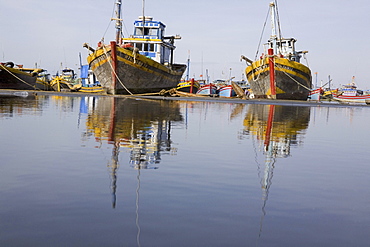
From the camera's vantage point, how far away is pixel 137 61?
137 feet

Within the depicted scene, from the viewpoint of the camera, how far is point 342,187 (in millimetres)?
6094

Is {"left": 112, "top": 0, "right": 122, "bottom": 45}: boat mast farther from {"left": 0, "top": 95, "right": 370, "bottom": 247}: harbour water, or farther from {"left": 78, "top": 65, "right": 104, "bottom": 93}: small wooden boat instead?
{"left": 0, "top": 95, "right": 370, "bottom": 247}: harbour water

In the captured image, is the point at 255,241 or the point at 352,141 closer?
the point at 255,241

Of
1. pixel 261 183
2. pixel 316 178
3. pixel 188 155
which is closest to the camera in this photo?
pixel 261 183

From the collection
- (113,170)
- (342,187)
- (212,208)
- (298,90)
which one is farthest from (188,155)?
(298,90)

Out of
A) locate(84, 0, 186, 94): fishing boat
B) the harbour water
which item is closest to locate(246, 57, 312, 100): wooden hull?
locate(84, 0, 186, 94): fishing boat

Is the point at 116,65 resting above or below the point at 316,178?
above

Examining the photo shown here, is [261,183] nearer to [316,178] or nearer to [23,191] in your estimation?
[316,178]

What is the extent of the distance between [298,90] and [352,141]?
3496 cm

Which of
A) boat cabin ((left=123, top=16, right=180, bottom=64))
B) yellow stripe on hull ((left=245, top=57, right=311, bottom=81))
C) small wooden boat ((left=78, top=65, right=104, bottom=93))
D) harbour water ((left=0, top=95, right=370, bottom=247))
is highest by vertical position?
boat cabin ((left=123, top=16, right=180, bottom=64))

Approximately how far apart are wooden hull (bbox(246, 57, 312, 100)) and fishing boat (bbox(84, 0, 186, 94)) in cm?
894

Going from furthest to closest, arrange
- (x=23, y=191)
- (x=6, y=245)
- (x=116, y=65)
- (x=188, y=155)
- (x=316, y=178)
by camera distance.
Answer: (x=116, y=65), (x=188, y=155), (x=316, y=178), (x=23, y=191), (x=6, y=245)

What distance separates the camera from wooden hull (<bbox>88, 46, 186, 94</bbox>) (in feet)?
135

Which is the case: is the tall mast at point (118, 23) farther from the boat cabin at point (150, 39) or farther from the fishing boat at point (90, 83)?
the fishing boat at point (90, 83)
